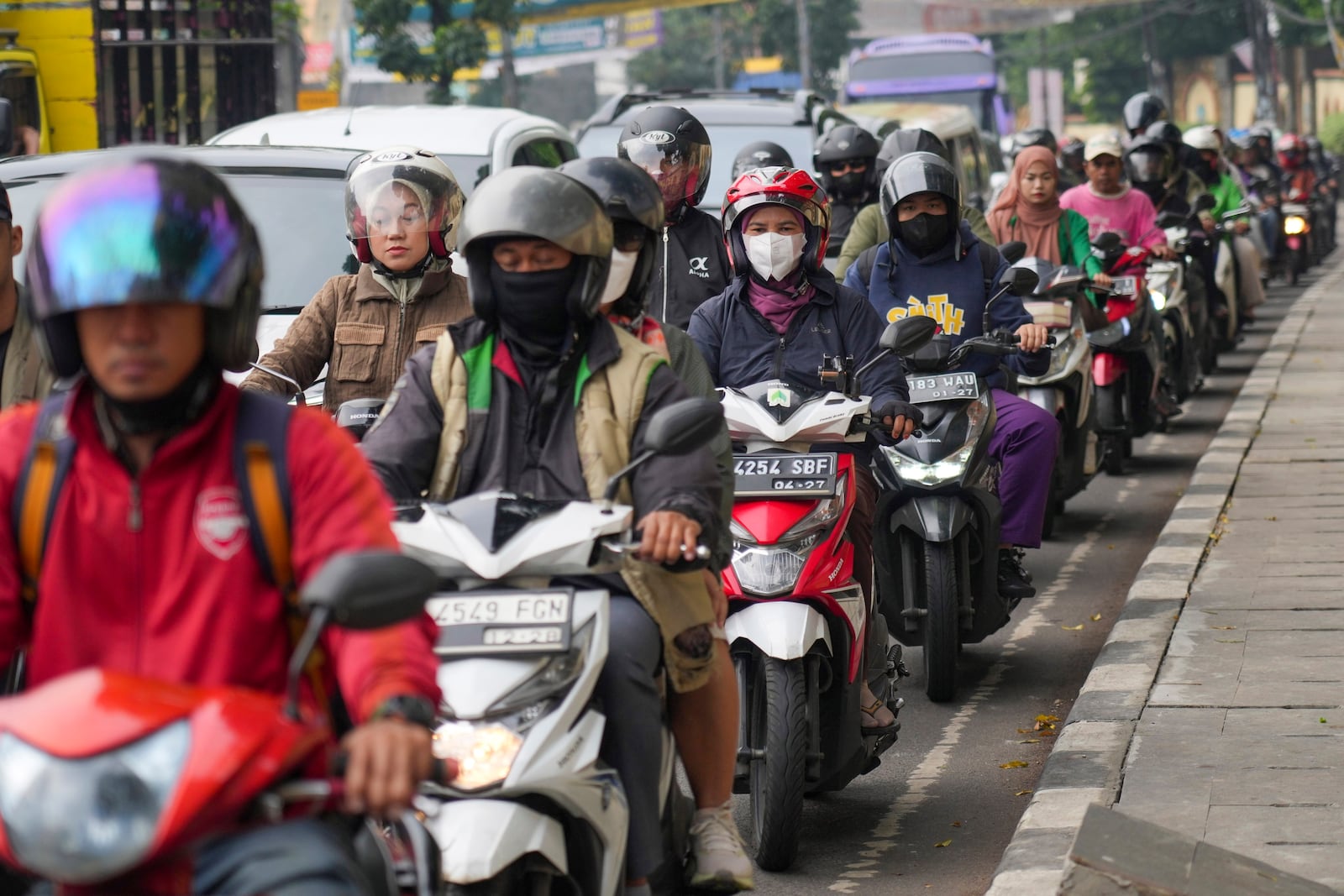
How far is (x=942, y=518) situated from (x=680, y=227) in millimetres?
1311

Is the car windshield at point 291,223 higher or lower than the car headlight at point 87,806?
higher

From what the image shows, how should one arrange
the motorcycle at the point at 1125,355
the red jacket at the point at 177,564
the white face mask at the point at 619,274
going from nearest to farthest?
the red jacket at the point at 177,564, the white face mask at the point at 619,274, the motorcycle at the point at 1125,355

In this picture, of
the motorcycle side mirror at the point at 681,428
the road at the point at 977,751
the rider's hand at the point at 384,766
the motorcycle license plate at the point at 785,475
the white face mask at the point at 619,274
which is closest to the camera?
the rider's hand at the point at 384,766

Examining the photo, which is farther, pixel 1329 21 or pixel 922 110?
pixel 1329 21

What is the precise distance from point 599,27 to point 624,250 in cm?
5150

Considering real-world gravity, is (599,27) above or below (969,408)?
above

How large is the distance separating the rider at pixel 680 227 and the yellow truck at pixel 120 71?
7.48 m

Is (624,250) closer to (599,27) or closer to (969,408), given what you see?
(969,408)

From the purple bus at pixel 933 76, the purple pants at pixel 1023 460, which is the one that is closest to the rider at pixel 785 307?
the purple pants at pixel 1023 460

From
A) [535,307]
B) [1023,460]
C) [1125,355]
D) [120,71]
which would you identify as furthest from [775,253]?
[120,71]

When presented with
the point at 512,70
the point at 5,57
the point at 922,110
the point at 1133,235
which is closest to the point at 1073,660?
the point at 1133,235

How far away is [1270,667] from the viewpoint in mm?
6742

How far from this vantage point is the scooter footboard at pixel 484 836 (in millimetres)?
3244

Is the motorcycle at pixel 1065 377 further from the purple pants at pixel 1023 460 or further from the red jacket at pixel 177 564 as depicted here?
the red jacket at pixel 177 564
